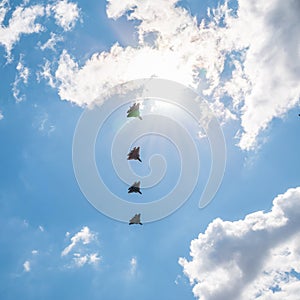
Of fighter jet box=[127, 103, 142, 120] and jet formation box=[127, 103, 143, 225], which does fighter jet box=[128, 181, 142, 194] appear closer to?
jet formation box=[127, 103, 143, 225]

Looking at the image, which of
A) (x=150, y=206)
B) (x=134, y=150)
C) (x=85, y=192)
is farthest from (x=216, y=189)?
(x=85, y=192)

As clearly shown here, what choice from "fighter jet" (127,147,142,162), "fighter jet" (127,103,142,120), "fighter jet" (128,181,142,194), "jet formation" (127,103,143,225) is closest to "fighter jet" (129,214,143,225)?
"jet formation" (127,103,143,225)

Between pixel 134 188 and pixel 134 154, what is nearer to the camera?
pixel 134 188

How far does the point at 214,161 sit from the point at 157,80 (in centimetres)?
1210

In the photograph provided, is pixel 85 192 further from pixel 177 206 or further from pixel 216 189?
pixel 216 189

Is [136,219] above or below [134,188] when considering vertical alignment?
below

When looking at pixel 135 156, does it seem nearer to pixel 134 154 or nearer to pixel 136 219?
pixel 134 154

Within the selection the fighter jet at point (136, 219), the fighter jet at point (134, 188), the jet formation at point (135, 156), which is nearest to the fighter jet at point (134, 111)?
the jet formation at point (135, 156)

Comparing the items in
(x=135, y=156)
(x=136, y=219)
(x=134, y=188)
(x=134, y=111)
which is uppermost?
(x=134, y=111)

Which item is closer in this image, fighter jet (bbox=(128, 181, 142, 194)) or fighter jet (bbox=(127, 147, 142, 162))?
fighter jet (bbox=(128, 181, 142, 194))

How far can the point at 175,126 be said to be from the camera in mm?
47000

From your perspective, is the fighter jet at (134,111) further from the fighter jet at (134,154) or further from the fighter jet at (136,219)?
the fighter jet at (136,219)

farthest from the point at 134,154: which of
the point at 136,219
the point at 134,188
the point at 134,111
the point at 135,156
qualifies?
the point at 136,219

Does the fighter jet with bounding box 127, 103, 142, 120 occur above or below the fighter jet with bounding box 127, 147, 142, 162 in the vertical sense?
above
